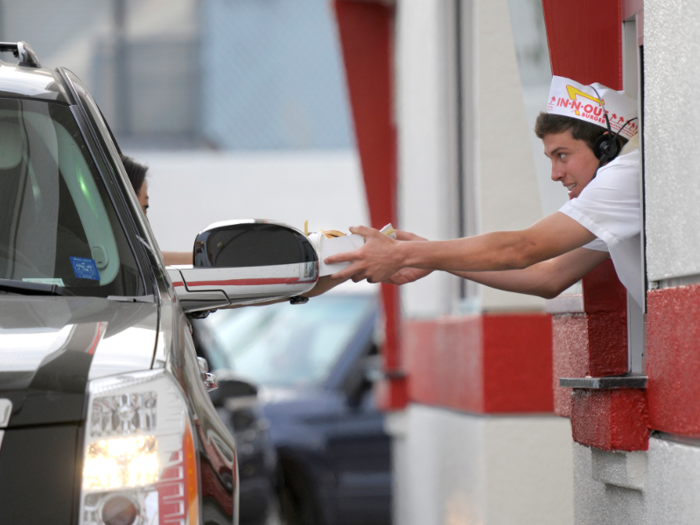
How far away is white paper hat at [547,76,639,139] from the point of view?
312 cm

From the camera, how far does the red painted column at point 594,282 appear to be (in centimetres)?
331

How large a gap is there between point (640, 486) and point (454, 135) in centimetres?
381

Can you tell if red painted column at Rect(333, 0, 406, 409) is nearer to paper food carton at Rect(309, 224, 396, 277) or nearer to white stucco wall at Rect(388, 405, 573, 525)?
white stucco wall at Rect(388, 405, 573, 525)

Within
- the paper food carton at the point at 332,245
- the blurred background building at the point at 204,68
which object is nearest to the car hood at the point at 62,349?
the paper food carton at the point at 332,245

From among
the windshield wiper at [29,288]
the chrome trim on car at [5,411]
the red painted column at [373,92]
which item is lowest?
the chrome trim on car at [5,411]

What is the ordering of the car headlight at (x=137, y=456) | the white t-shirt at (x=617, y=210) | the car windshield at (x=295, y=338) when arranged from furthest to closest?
the car windshield at (x=295, y=338), the white t-shirt at (x=617, y=210), the car headlight at (x=137, y=456)

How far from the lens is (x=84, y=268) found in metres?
2.64

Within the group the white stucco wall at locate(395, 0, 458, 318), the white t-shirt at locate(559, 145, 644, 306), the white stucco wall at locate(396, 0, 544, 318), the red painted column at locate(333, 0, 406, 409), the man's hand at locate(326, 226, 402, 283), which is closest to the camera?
the white t-shirt at locate(559, 145, 644, 306)

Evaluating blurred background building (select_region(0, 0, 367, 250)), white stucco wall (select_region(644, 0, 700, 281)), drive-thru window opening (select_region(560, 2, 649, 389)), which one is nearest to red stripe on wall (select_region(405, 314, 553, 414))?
drive-thru window opening (select_region(560, 2, 649, 389))

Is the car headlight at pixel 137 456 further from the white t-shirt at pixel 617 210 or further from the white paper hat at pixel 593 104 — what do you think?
the white paper hat at pixel 593 104

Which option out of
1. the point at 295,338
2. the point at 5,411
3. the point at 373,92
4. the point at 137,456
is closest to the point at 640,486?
the point at 137,456

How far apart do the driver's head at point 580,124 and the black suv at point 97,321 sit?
908mm

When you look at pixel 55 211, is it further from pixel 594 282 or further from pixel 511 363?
pixel 511 363

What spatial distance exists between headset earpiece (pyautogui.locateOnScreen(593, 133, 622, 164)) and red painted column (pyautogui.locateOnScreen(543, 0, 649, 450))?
27cm
